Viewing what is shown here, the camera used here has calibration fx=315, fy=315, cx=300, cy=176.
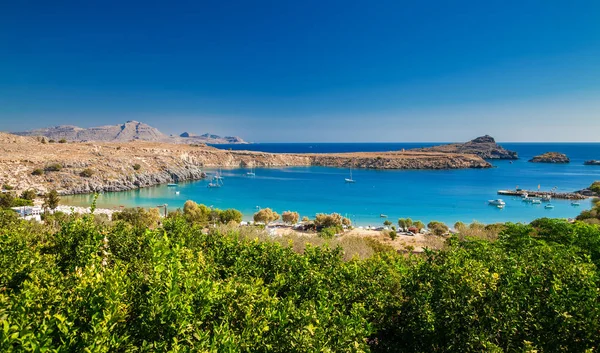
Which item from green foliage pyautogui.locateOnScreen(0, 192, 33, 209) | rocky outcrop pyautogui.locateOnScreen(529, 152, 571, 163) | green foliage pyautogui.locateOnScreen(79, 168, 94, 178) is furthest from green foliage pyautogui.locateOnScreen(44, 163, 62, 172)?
rocky outcrop pyautogui.locateOnScreen(529, 152, 571, 163)

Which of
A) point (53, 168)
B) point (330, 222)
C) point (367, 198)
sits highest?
point (53, 168)

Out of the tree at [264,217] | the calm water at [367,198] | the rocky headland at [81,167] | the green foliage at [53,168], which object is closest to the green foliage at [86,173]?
the rocky headland at [81,167]

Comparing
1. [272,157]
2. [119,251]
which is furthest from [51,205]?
[272,157]

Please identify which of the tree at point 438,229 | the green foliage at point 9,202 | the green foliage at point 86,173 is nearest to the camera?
the tree at point 438,229

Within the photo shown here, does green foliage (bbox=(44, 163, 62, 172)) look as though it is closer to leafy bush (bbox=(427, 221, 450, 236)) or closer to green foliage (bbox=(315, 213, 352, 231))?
green foliage (bbox=(315, 213, 352, 231))

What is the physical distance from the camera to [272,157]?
147125 mm

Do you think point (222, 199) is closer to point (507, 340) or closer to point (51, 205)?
point (51, 205)

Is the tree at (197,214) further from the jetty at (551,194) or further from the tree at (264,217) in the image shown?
the jetty at (551,194)

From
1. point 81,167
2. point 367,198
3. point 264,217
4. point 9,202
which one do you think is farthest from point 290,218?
point 81,167

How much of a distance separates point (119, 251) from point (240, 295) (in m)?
7.53

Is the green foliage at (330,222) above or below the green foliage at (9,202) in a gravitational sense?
below

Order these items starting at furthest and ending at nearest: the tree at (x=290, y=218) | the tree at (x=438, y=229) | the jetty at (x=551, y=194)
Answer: the jetty at (x=551, y=194) → the tree at (x=290, y=218) → the tree at (x=438, y=229)

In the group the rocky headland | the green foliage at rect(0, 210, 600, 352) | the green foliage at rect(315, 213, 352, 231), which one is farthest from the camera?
the rocky headland

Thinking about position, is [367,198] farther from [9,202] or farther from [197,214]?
[9,202]
